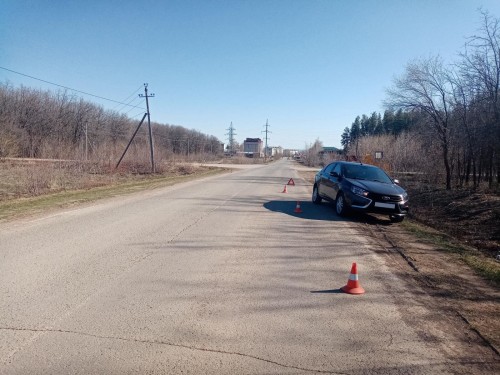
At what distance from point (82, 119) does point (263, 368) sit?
76208 mm

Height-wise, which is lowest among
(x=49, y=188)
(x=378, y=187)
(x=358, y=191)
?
(x=49, y=188)

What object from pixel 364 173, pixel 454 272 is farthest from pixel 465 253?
pixel 364 173

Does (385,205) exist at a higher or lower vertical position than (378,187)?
lower

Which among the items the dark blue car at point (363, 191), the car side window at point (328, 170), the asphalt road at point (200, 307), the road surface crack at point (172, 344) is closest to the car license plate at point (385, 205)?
the dark blue car at point (363, 191)

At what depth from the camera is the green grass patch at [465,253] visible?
19.3 ft

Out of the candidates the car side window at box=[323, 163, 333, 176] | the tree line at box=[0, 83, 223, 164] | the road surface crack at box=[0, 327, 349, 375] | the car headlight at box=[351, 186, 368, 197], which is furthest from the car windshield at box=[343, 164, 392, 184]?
the tree line at box=[0, 83, 223, 164]

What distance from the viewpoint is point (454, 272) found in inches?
231

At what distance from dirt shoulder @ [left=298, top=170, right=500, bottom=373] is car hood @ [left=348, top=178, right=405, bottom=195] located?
3.13 ft

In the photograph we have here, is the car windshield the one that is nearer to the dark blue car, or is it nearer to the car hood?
the dark blue car

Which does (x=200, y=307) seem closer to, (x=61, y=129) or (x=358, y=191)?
(x=358, y=191)

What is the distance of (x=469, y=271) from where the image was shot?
19.6 ft

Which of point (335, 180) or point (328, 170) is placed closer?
point (335, 180)

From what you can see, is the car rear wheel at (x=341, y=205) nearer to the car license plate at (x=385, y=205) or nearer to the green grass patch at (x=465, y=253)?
the car license plate at (x=385, y=205)

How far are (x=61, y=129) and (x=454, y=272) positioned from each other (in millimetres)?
71287
